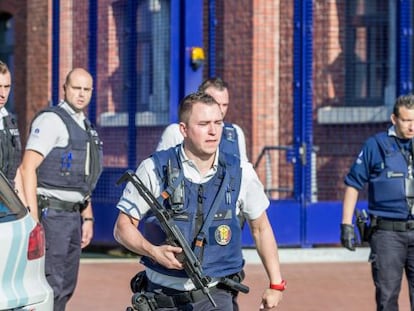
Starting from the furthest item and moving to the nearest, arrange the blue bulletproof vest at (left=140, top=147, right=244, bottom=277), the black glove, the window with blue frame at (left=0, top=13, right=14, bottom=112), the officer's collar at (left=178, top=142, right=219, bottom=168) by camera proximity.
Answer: the window with blue frame at (left=0, top=13, right=14, bottom=112) → the black glove → the officer's collar at (left=178, top=142, right=219, bottom=168) → the blue bulletproof vest at (left=140, top=147, right=244, bottom=277)

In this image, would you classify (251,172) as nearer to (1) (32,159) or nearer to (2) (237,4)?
(1) (32,159)

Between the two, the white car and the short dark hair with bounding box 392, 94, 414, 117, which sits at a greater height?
the short dark hair with bounding box 392, 94, 414, 117

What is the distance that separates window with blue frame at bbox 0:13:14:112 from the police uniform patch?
14.9 meters

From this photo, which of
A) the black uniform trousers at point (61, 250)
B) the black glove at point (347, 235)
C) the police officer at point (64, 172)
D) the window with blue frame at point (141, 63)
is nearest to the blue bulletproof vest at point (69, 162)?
the police officer at point (64, 172)

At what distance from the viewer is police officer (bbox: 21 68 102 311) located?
782cm

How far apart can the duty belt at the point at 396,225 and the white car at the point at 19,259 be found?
3.02 metres

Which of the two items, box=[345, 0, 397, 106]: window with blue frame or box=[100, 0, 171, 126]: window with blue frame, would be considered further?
box=[345, 0, 397, 106]: window with blue frame

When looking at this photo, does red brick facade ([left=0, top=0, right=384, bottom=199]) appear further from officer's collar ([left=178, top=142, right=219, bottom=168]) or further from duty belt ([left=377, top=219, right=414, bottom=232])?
officer's collar ([left=178, top=142, right=219, bottom=168])

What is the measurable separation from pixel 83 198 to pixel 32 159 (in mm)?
557

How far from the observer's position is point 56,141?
7.89 meters

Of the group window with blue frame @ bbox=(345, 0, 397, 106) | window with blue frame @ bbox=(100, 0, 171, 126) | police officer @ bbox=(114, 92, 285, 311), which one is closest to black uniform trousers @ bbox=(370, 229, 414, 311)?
police officer @ bbox=(114, 92, 285, 311)

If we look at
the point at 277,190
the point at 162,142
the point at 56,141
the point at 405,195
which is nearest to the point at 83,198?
the point at 56,141

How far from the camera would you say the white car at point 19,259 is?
5.24 metres

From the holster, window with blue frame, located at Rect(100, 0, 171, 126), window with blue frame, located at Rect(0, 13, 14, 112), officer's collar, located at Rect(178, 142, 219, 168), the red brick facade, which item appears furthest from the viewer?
window with blue frame, located at Rect(0, 13, 14, 112)
